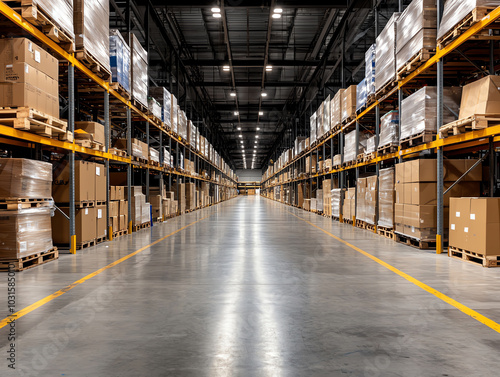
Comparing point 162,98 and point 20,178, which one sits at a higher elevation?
point 162,98

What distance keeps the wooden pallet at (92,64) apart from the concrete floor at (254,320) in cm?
356

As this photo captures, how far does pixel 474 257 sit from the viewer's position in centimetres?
553

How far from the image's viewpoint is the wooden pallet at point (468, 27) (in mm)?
5176

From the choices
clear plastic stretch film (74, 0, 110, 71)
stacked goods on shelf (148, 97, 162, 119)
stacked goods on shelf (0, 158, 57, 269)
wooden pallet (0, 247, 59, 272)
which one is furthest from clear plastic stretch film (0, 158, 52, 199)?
stacked goods on shelf (148, 97, 162, 119)

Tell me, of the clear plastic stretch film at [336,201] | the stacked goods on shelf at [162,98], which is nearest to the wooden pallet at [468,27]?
the clear plastic stretch film at [336,201]

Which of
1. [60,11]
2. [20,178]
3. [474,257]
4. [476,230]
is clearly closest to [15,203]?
[20,178]

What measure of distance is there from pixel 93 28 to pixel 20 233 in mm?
4078

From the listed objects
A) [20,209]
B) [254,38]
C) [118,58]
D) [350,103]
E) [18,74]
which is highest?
[254,38]

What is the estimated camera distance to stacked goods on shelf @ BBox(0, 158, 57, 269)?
4906 millimetres

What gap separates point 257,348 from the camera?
97.6 inches

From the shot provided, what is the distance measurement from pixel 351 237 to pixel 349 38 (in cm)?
929

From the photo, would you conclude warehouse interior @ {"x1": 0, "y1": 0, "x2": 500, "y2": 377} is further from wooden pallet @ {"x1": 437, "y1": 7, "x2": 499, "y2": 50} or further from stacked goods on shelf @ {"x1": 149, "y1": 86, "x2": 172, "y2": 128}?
stacked goods on shelf @ {"x1": 149, "y1": 86, "x2": 172, "y2": 128}

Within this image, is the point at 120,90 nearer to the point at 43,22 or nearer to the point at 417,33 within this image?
the point at 43,22

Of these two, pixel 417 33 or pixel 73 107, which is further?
pixel 417 33
